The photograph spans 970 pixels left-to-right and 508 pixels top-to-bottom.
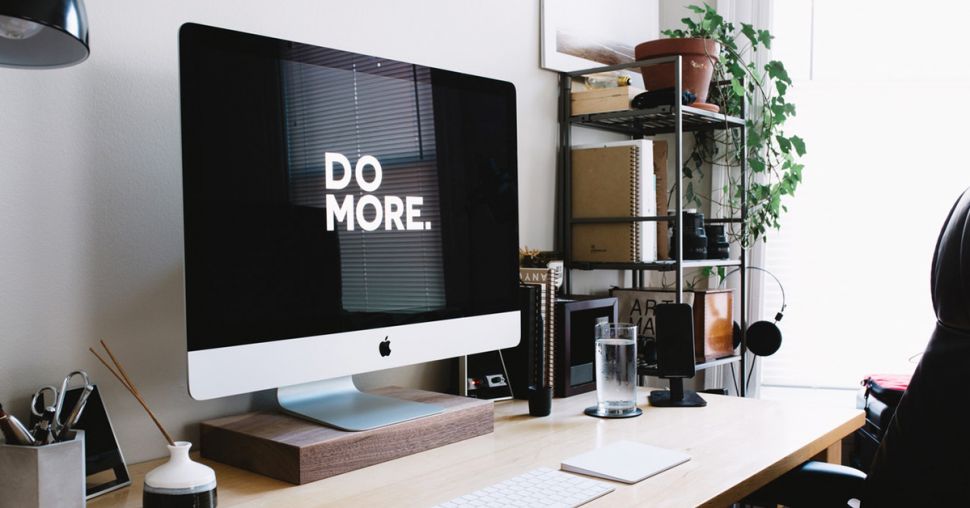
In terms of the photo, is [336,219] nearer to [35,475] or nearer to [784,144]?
[35,475]

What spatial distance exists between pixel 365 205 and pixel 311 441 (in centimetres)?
41

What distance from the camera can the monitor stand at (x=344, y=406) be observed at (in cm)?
131

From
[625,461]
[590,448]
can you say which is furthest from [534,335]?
[625,461]

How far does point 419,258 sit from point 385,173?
0.17 meters

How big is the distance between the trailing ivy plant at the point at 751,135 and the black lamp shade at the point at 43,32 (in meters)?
1.91

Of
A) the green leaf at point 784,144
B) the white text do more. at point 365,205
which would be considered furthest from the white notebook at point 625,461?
the green leaf at point 784,144

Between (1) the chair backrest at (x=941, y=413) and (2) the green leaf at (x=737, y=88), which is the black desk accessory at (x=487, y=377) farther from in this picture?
(2) the green leaf at (x=737, y=88)

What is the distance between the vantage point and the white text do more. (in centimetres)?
132

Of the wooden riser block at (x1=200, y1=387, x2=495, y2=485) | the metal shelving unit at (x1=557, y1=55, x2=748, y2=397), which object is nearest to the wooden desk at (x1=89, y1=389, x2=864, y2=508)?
the wooden riser block at (x1=200, y1=387, x2=495, y2=485)

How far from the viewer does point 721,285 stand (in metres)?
2.73

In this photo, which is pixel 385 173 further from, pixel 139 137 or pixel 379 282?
pixel 139 137

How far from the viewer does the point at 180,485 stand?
979 mm

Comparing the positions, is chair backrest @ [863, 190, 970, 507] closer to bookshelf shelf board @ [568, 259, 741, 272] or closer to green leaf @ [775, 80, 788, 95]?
bookshelf shelf board @ [568, 259, 741, 272]

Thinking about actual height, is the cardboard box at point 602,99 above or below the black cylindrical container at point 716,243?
above
